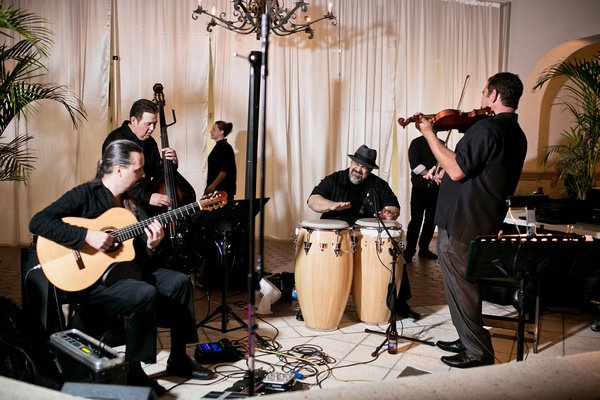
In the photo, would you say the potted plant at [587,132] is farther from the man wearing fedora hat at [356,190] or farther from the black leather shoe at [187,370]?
the black leather shoe at [187,370]

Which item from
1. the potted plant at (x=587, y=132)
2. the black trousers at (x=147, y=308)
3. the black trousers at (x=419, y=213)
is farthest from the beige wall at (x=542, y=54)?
the black trousers at (x=147, y=308)

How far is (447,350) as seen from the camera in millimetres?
3236

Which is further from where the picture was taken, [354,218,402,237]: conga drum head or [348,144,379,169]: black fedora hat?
[348,144,379,169]: black fedora hat

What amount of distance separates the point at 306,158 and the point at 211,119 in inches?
57.9

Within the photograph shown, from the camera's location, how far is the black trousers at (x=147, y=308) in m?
2.48

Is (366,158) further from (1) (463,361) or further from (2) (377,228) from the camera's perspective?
(1) (463,361)

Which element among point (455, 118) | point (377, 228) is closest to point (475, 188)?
point (455, 118)

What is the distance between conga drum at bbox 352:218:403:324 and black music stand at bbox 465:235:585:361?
89 centimetres

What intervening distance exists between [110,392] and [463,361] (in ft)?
6.95

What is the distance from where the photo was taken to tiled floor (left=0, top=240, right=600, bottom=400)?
280 cm

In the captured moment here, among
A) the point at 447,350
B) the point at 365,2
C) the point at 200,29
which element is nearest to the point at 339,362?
the point at 447,350

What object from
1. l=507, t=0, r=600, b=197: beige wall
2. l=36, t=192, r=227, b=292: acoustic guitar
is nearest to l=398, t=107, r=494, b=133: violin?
l=36, t=192, r=227, b=292: acoustic guitar

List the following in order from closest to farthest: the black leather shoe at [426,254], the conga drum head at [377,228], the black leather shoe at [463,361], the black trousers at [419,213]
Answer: the black leather shoe at [463,361]
the conga drum head at [377,228]
the black trousers at [419,213]
the black leather shoe at [426,254]

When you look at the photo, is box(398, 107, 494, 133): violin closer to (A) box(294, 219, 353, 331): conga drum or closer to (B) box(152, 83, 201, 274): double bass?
(A) box(294, 219, 353, 331): conga drum
